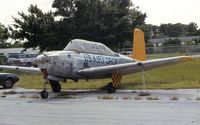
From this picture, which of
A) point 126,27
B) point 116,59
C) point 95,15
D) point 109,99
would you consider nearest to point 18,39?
point 95,15

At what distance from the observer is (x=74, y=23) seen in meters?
56.3

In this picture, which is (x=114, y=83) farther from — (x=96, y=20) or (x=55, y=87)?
(x=96, y=20)

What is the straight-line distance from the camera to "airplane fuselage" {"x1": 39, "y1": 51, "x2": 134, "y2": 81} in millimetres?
21875

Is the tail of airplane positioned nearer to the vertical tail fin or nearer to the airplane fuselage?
the vertical tail fin

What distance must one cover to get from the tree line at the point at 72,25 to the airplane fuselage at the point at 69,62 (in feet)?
99.7

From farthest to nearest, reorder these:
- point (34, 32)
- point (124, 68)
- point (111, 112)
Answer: point (34, 32), point (124, 68), point (111, 112)

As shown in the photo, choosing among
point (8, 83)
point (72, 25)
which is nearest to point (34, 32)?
point (72, 25)

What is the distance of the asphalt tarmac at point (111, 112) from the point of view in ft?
38.8

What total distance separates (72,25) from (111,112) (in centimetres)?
4261

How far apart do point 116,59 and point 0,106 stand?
9.43m

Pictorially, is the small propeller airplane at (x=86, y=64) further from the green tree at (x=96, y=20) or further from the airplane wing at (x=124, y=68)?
the green tree at (x=96, y=20)

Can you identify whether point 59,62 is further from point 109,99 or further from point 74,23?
point 74,23

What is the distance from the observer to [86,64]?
23375mm

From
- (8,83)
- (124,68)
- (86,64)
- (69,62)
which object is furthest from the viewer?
(8,83)
